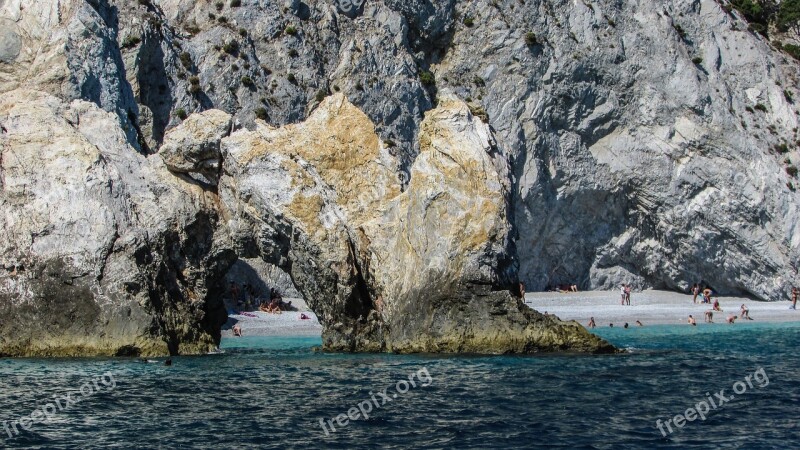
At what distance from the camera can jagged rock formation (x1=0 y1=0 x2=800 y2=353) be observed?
3300 centimetres

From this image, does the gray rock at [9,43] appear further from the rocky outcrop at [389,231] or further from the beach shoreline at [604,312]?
the beach shoreline at [604,312]

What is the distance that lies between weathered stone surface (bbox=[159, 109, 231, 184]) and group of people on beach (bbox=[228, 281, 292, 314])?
44.3ft

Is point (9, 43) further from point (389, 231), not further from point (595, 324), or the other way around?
point (595, 324)

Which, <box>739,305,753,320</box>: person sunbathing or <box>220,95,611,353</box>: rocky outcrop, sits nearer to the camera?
<box>220,95,611,353</box>: rocky outcrop

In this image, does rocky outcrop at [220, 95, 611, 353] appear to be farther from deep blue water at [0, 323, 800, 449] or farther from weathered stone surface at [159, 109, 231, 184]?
deep blue water at [0, 323, 800, 449]

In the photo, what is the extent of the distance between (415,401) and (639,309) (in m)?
34.9

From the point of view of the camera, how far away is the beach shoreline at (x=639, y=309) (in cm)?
5072

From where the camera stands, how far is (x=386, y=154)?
125 feet

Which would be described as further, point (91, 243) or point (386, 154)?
point (386, 154)

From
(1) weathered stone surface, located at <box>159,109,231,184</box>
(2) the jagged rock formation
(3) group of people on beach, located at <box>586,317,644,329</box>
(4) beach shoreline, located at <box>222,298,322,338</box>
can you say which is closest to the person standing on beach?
(2) the jagged rock formation

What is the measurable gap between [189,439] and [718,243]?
167 feet

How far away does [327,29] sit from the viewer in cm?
6506

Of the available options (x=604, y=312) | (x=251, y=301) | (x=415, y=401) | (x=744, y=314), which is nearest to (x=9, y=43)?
(x=251, y=301)

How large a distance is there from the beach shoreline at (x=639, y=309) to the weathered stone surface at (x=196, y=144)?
69.8 ft
